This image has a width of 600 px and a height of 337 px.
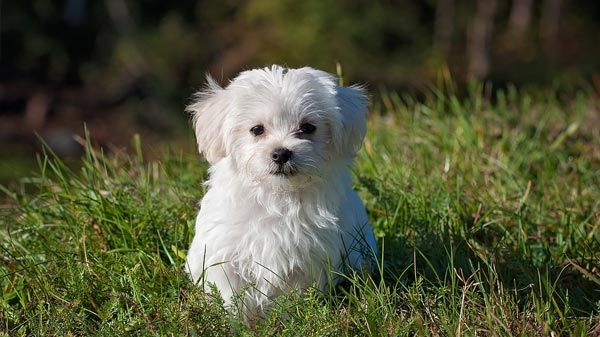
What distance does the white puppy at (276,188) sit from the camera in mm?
3939

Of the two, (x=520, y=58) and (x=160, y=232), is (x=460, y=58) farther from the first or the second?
(x=160, y=232)

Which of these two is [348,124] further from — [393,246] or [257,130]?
[393,246]

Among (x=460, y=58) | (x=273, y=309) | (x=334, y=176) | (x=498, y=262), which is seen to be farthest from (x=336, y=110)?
(x=460, y=58)

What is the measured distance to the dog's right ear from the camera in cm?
409

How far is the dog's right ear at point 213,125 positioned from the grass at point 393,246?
59cm

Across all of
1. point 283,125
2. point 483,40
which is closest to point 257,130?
point 283,125

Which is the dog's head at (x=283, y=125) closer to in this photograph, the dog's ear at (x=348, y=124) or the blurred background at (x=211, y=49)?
the dog's ear at (x=348, y=124)

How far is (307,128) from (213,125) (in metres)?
0.44

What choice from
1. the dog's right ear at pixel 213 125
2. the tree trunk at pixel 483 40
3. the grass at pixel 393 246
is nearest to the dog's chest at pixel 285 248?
the grass at pixel 393 246

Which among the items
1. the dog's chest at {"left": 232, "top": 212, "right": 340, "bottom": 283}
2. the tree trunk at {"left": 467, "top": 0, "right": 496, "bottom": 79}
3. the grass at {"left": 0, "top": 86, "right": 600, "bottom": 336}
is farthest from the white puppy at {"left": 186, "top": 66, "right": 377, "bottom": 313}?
the tree trunk at {"left": 467, "top": 0, "right": 496, "bottom": 79}

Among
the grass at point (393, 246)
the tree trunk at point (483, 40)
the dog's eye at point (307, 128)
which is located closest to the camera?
the grass at point (393, 246)

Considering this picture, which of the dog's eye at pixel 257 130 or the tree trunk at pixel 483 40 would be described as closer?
the dog's eye at pixel 257 130

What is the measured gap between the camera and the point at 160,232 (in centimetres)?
466

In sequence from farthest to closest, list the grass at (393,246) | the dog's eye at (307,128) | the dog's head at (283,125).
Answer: the dog's eye at (307,128)
the dog's head at (283,125)
the grass at (393,246)
